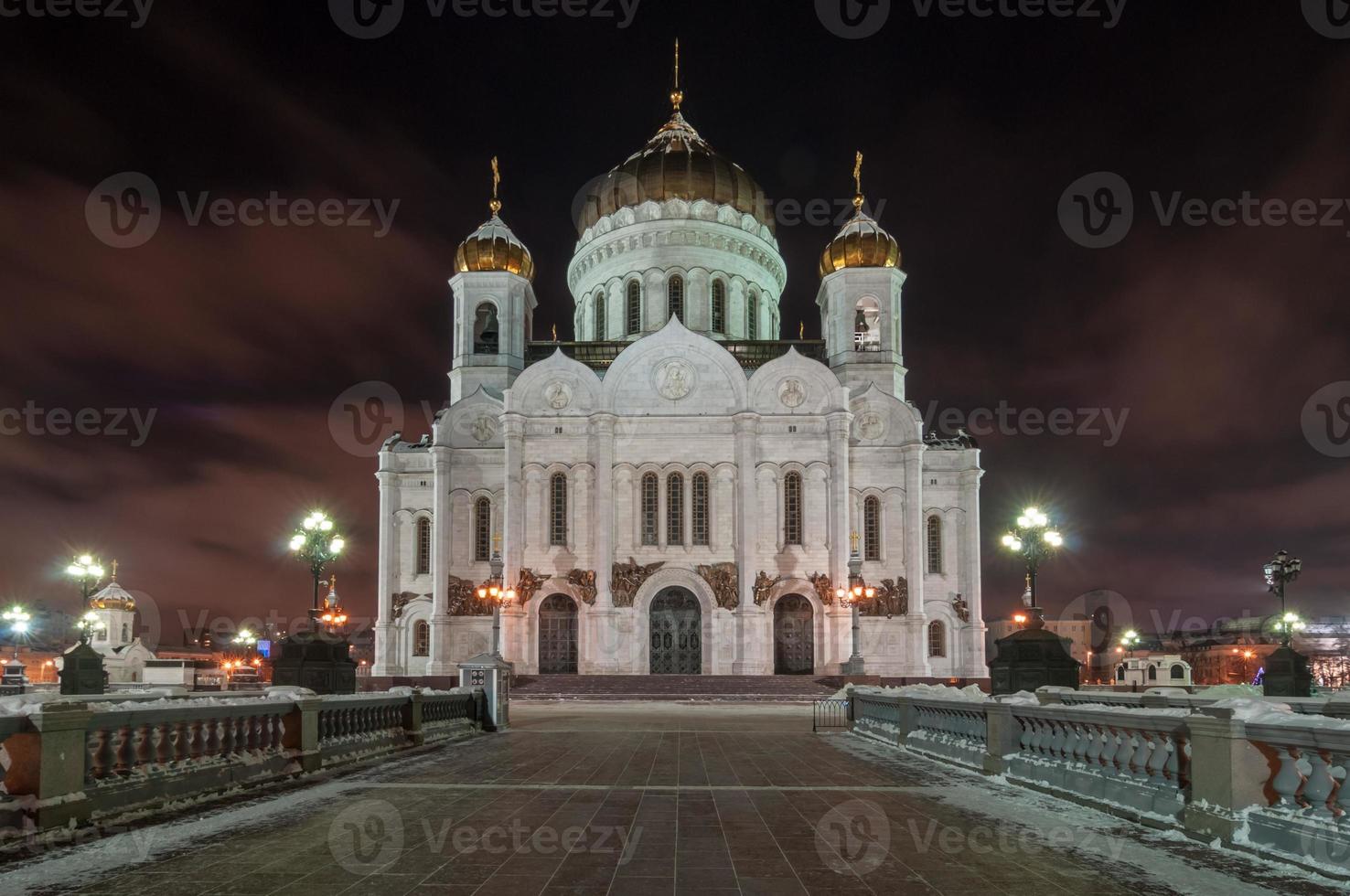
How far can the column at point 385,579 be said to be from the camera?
51.2 meters

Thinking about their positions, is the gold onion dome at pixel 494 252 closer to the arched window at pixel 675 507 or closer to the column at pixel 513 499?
the column at pixel 513 499

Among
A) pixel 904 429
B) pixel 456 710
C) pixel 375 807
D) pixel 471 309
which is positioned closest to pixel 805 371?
pixel 904 429

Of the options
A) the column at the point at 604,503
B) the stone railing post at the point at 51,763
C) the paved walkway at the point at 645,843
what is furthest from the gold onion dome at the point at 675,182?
the stone railing post at the point at 51,763

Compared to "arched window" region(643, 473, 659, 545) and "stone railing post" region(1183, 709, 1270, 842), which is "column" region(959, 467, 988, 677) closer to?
"arched window" region(643, 473, 659, 545)

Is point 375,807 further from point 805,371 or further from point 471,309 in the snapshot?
point 471,309

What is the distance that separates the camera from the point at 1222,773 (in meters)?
8.68

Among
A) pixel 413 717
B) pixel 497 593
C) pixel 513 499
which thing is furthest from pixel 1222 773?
pixel 513 499

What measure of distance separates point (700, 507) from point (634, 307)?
13450 mm

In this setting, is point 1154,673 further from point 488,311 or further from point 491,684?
point 491,684

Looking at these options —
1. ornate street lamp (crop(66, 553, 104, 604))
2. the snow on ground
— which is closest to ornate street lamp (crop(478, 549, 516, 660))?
ornate street lamp (crop(66, 553, 104, 604))

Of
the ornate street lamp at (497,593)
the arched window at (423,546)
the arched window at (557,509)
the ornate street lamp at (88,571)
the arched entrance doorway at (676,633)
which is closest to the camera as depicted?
the ornate street lamp at (497,593)

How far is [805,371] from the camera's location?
1945 inches

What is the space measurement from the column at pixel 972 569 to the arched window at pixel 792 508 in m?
8.28

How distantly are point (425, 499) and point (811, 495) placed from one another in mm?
17940
